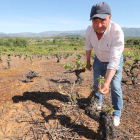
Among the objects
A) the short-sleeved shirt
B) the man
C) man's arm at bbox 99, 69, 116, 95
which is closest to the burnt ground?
the man

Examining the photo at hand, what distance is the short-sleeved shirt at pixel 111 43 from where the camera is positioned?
2.23m

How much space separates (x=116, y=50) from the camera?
227 centimetres

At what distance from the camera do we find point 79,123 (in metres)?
3.21

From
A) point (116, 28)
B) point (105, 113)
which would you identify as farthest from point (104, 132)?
point (116, 28)

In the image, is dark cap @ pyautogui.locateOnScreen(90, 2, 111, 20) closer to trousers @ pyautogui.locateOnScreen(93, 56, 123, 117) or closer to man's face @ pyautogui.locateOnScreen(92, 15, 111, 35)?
man's face @ pyautogui.locateOnScreen(92, 15, 111, 35)

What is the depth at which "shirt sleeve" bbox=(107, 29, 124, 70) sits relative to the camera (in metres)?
2.21

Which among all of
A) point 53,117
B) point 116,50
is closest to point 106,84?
point 116,50

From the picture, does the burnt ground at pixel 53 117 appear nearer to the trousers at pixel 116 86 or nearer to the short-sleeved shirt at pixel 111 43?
the trousers at pixel 116 86

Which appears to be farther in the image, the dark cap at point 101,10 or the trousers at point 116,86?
the trousers at point 116,86

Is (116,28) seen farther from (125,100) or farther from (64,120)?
(125,100)

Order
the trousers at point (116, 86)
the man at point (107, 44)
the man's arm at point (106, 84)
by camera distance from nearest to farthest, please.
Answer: the man's arm at point (106, 84) < the man at point (107, 44) < the trousers at point (116, 86)

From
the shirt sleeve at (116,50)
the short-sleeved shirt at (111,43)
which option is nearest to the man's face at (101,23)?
the short-sleeved shirt at (111,43)

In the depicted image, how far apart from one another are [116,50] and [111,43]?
0.91 ft

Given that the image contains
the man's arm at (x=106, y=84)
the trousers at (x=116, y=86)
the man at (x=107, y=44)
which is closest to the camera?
the man's arm at (x=106, y=84)
